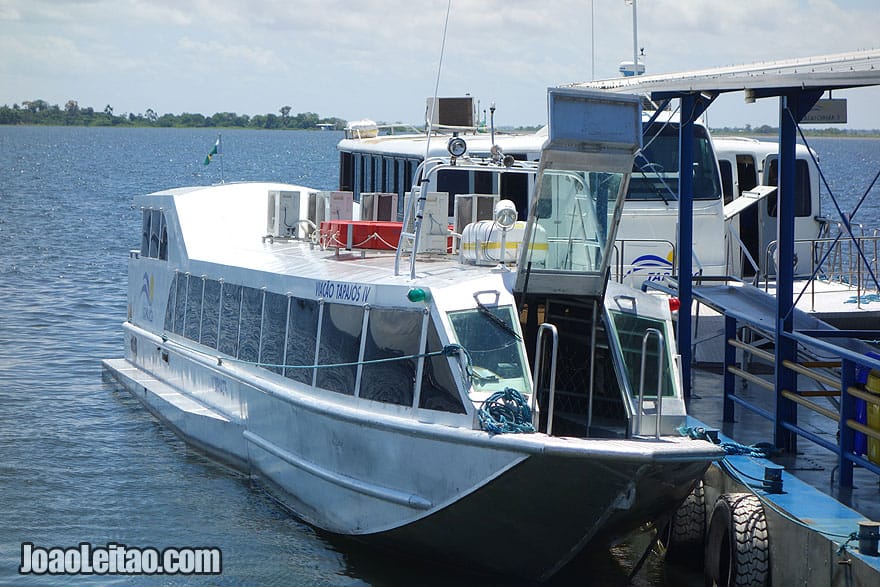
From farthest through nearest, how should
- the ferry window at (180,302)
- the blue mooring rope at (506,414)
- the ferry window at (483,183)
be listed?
the ferry window at (483,183), the ferry window at (180,302), the blue mooring rope at (506,414)

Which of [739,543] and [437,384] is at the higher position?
[437,384]

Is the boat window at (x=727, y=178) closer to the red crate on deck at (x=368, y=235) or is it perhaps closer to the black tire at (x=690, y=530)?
the red crate on deck at (x=368, y=235)

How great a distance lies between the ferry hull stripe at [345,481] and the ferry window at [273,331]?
86 centimetres

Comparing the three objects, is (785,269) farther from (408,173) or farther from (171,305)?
(408,173)

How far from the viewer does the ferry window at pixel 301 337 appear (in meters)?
12.2

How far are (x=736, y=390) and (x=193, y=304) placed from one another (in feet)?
23.0

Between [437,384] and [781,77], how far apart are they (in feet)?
13.4

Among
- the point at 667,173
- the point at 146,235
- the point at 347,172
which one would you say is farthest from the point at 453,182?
the point at 347,172

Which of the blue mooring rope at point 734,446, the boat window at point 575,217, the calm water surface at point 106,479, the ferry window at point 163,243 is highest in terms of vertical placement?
the boat window at point 575,217

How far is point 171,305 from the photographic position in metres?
16.8

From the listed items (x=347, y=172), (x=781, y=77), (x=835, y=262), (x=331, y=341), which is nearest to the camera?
(x=781, y=77)

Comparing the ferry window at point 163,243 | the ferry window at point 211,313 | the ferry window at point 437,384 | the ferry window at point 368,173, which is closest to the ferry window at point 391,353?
the ferry window at point 437,384

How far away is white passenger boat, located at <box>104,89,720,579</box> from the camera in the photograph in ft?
31.9

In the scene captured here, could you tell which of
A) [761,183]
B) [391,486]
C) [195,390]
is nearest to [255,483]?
[195,390]
